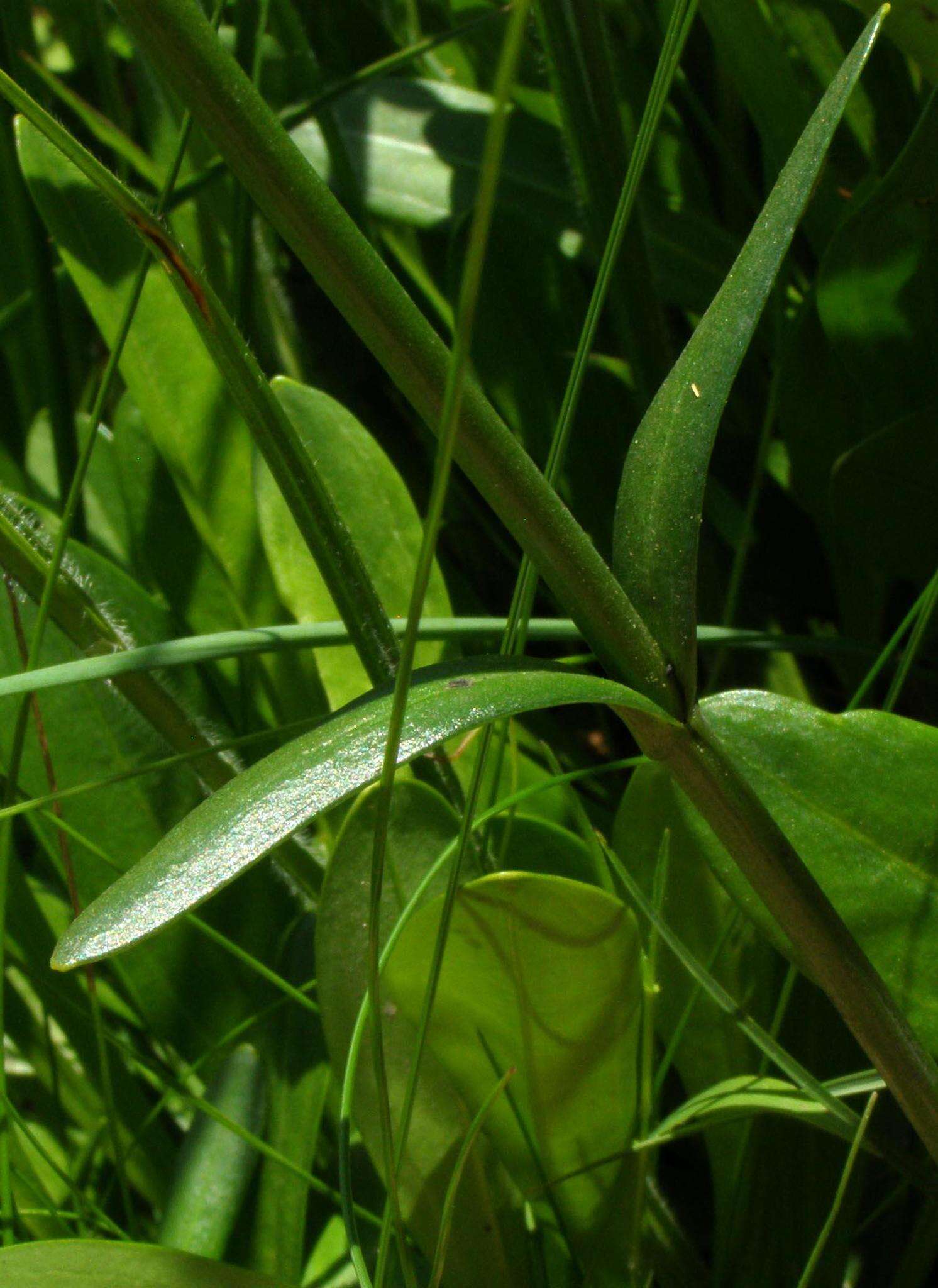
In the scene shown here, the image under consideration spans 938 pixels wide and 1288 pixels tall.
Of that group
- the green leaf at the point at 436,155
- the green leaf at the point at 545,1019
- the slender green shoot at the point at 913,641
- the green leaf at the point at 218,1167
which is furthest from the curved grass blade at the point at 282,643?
the green leaf at the point at 436,155

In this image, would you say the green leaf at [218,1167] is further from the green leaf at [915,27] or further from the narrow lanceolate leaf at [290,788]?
the green leaf at [915,27]

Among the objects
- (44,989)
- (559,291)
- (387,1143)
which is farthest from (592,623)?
(559,291)

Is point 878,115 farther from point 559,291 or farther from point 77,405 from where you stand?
point 77,405

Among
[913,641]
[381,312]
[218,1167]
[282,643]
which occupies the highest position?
[381,312]

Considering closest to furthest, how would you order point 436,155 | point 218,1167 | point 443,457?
1. point 443,457
2. point 218,1167
3. point 436,155

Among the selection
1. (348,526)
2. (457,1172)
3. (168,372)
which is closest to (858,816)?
(457,1172)

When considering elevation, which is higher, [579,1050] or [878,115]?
[878,115]

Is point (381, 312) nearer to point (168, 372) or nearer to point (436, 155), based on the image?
point (168, 372)
